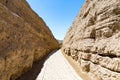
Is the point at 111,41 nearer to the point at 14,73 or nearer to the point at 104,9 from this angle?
the point at 104,9

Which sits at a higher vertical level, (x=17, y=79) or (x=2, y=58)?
(x=2, y=58)

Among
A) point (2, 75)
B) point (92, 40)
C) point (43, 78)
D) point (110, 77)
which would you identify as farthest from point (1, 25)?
point (110, 77)

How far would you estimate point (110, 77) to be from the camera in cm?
→ 776

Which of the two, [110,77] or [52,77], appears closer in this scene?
[110,77]

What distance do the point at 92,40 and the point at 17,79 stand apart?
6664mm

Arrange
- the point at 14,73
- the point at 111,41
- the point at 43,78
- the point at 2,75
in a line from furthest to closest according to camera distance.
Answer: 1. the point at 43,78
2. the point at 14,73
3. the point at 111,41
4. the point at 2,75

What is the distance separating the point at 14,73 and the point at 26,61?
2.71 m

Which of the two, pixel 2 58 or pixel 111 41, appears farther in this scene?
pixel 111 41

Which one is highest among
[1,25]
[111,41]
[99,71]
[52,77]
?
[1,25]

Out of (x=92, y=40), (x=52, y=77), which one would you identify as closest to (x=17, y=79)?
(x=52, y=77)

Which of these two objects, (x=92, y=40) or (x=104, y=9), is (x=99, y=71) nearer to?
(x=92, y=40)

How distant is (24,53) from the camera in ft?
39.3

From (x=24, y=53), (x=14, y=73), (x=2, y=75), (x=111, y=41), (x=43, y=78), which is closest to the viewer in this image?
(x=2, y=75)

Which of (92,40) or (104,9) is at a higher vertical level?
(104,9)
